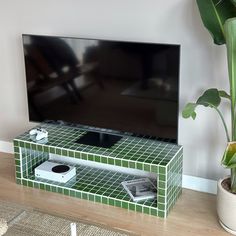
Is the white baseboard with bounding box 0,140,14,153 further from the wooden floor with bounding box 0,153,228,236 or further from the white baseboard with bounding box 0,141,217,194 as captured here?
the white baseboard with bounding box 0,141,217,194

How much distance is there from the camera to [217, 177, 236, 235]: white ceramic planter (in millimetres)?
2418

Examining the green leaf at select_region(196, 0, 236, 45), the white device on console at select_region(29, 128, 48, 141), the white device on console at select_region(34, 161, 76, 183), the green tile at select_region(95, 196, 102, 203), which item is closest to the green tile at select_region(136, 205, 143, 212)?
the green tile at select_region(95, 196, 102, 203)

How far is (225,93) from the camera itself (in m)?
2.52

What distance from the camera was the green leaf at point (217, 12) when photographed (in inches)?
92.4

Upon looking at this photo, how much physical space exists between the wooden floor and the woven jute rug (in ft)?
0.21

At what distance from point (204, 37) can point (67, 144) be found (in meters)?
1.12

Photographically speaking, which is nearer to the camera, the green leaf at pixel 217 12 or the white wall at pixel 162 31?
the green leaf at pixel 217 12

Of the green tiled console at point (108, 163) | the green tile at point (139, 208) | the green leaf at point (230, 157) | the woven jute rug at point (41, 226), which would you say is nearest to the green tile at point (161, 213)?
the green tiled console at point (108, 163)

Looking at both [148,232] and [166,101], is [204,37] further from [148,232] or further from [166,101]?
[148,232]

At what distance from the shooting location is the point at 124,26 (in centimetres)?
283

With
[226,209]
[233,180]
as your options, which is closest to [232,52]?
[233,180]

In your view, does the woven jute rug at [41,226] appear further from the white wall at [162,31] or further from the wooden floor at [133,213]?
the white wall at [162,31]

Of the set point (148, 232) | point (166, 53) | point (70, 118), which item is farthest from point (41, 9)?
point (148, 232)

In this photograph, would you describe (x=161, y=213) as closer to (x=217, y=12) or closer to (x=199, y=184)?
(x=199, y=184)
